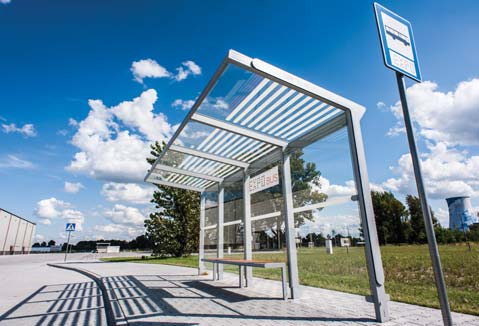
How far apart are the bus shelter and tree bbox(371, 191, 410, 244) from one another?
659 centimetres

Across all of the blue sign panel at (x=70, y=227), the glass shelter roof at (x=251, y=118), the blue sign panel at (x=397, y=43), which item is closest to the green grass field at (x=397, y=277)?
the glass shelter roof at (x=251, y=118)

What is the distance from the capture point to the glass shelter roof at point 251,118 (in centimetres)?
383

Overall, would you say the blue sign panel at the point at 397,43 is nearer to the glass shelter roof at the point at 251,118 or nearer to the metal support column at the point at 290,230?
the glass shelter roof at the point at 251,118

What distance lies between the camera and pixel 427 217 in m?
2.16

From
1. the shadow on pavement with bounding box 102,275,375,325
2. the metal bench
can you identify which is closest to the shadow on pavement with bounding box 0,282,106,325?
the shadow on pavement with bounding box 102,275,375,325

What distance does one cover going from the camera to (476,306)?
3902 millimetres

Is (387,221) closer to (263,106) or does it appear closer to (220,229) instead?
(220,229)

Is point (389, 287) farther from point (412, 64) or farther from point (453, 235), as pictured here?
point (453, 235)

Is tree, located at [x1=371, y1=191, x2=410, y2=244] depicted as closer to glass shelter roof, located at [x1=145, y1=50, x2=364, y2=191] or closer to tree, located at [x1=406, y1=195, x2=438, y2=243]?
tree, located at [x1=406, y1=195, x2=438, y2=243]

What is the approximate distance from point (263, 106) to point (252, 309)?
339 centimetres

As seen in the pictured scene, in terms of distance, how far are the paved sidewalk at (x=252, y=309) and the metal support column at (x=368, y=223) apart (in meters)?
0.26

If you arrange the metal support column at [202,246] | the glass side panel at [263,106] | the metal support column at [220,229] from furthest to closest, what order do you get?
the metal support column at [202,246] → the metal support column at [220,229] → the glass side panel at [263,106]

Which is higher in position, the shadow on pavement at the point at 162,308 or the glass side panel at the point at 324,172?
the glass side panel at the point at 324,172

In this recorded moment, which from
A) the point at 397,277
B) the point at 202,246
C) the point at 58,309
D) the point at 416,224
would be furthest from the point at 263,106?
the point at 416,224
